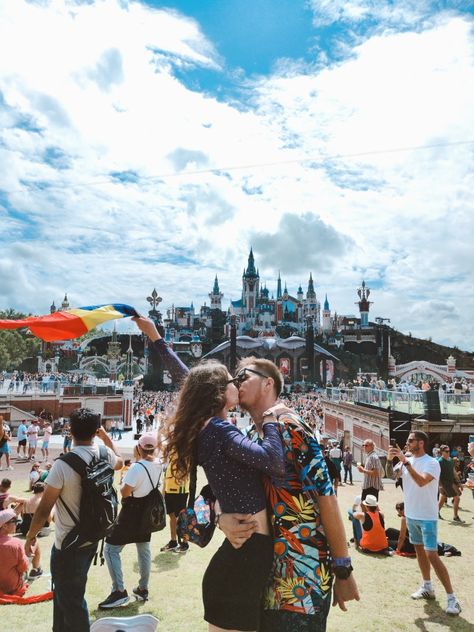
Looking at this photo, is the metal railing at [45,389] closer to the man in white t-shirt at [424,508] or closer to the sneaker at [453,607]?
the man in white t-shirt at [424,508]

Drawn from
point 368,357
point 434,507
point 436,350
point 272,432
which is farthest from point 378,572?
point 436,350

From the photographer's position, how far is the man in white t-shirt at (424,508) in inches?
158

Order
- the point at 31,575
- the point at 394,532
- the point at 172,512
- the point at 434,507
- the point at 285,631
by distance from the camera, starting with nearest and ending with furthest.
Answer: the point at 285,631, the point at 434,507, the point at 31,575, the point at 172,512, the point at 394,532

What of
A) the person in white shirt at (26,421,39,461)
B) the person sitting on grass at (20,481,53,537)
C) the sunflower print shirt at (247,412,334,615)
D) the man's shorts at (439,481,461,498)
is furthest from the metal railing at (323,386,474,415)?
the sunflower print shirt at (247,412,334,615)

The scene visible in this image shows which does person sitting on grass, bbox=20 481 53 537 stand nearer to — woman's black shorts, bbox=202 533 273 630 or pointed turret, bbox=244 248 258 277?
woman's black shorts, bbox=202 533 273 630

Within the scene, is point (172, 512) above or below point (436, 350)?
below

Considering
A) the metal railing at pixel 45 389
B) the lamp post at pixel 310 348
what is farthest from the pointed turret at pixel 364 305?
the metal railing at pixel 45 389

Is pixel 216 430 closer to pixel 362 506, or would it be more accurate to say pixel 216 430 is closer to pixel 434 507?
pixel 434 507

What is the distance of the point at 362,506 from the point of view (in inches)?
240

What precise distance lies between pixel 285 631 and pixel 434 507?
2780 millimetres

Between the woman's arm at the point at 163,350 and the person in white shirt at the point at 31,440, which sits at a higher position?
the woman's arm at the point at 163,350

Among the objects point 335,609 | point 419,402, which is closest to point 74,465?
point 335,609

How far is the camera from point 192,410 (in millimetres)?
2162

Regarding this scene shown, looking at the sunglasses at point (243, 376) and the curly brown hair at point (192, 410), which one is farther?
the sunglasses at point (243, 376)
